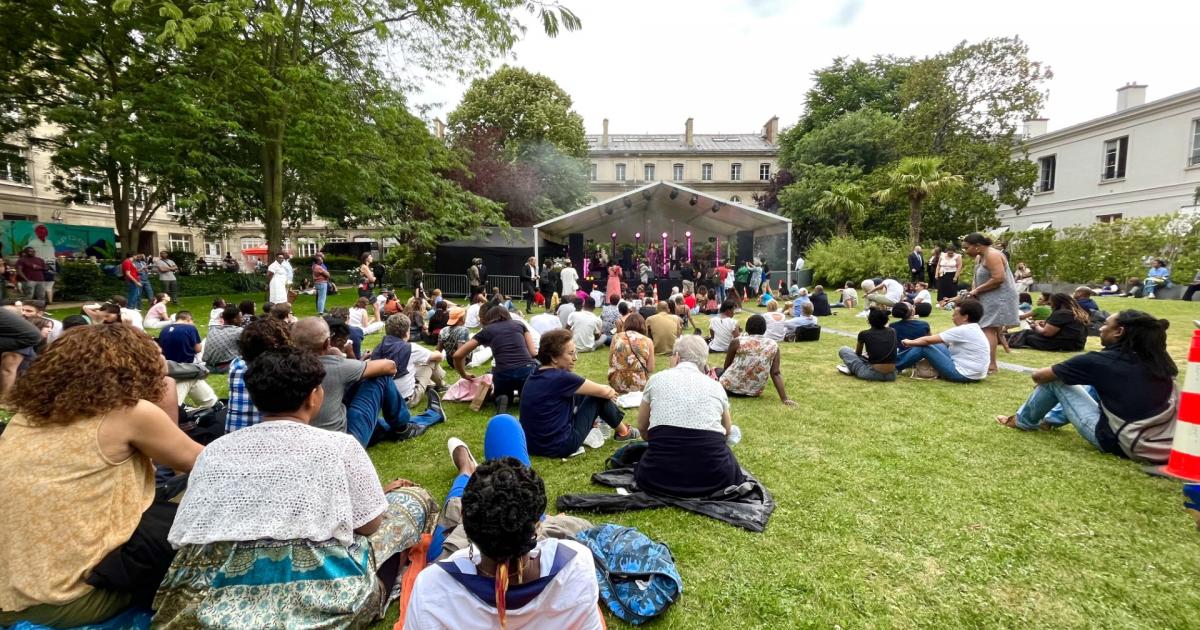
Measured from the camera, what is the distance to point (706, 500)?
3.28m

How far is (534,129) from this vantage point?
3403cm

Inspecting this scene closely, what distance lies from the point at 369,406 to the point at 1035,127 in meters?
34.7

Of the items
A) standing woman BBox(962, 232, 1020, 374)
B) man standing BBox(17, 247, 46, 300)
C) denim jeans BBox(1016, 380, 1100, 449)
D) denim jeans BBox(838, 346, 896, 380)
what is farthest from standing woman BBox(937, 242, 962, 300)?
man standing BBox(17, 247, 46, 300)

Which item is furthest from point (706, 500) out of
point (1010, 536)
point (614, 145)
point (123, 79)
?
point (614, 145)

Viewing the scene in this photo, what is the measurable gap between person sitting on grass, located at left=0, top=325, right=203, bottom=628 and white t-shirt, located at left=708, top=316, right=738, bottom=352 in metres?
6.68

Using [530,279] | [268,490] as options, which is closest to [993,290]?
[268,490]

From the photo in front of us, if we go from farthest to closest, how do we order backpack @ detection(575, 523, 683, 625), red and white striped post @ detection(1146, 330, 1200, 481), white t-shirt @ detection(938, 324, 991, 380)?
white t-shirt @ detection(938, 324, 991, 380), red and white striped post @ detection(1146, 330, 1200, 481), backpack @ detection(575, 523, 683, 625)

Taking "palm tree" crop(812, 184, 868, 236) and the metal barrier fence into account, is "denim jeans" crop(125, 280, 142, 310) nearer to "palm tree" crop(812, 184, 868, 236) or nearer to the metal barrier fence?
the metal barrier fence

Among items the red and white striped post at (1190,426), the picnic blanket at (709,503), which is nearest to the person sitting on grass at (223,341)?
the picnic blanket at (709,503)

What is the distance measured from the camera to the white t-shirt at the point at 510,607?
1.53 m

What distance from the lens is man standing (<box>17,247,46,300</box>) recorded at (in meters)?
13.0

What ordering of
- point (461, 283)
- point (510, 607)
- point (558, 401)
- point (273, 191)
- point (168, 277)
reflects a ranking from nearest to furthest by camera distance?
point (510, 607) < point (558, 401) < point (168, 277) < point (273, 191) < point (461, 283)

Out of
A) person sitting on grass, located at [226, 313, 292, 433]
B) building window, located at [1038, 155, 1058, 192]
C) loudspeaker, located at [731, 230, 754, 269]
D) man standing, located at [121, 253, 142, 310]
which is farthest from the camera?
building window, located at [1038, 155, 1058, 192]

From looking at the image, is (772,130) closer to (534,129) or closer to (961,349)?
(534,129)
